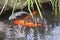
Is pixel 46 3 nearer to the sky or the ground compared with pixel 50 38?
nearer to the sky

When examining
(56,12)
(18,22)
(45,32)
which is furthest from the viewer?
(56,12)

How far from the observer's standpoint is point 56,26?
9.57 feet

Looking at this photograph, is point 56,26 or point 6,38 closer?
point 6,38

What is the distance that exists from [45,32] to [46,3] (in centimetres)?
78

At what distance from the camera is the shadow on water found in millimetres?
2627

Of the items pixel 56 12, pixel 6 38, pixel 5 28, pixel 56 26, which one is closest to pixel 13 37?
pixel 6 38

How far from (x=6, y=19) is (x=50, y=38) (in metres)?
0.85

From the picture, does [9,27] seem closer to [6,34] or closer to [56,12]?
[6,34]

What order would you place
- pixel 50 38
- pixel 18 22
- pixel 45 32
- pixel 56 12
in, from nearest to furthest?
1. pixel 50 38
2. pixel 45 32
3. pixel 18 22
4. pixel 56 12

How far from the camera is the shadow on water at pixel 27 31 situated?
2.63 meters

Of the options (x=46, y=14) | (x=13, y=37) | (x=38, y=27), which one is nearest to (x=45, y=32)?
(x=38, y=27)

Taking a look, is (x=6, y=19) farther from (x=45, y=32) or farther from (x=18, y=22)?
(x=45, y=32)

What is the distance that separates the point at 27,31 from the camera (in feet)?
9.26

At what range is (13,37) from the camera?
263 centimetres
